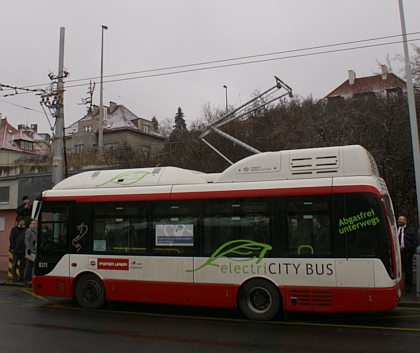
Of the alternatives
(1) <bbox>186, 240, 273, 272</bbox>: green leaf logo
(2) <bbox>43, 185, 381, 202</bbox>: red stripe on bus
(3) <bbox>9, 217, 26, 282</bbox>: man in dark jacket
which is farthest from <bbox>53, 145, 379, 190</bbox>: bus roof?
(3) <bbox>9, 217, 26, 282</bbox>: man in dark jacket

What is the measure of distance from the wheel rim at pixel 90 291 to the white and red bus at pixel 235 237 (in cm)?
3

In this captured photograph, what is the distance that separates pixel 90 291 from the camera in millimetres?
10758

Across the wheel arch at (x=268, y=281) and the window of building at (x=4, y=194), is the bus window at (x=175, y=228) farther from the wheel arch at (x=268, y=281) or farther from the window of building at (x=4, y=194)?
the window of building at (x=4, y=194)

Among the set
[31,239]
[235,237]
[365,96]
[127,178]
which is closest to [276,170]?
[235,237]

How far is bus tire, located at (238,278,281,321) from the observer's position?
9062mm

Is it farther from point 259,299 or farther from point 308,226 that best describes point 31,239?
point 308,226

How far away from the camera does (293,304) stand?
8.91m

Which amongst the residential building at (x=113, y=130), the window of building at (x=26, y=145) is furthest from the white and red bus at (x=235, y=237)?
the window of building at (x=26, y=145)

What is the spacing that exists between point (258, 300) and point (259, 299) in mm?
30

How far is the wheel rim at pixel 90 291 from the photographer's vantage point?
35.0 ft

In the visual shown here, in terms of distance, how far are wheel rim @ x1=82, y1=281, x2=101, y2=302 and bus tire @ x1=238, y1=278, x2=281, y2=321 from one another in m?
3.45

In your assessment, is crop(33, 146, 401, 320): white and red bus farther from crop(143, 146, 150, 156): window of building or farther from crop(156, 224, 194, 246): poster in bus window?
crop(143, 146, 150, 156): window of building

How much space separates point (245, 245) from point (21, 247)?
357 inches

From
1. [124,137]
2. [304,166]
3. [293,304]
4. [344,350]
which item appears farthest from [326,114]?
[124,137]
